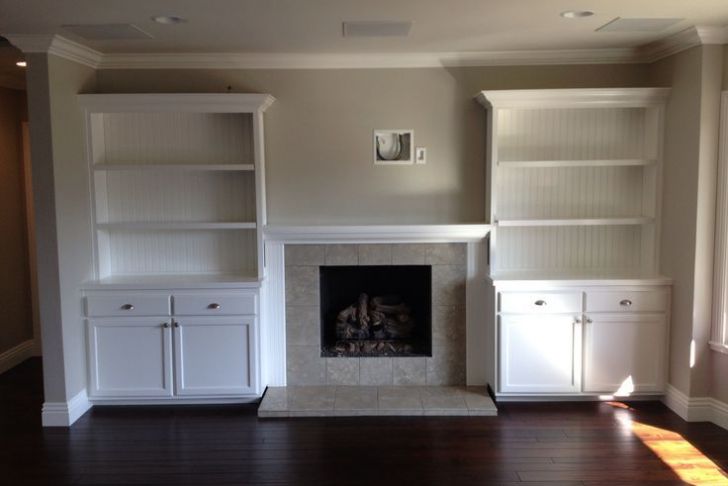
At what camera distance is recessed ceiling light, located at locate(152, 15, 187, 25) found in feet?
10.6

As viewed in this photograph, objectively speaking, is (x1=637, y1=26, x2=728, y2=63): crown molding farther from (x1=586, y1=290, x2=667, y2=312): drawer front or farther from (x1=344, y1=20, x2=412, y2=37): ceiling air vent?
(x1=344, y1=20, x2=412, y2=37): ceiling air vent

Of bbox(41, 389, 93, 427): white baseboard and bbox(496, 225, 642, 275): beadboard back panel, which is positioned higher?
bbox(496, 225, 642, 275): beadboard back panel

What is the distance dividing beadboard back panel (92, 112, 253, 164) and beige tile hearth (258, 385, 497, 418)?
170cm

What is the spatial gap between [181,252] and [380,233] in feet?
4.91

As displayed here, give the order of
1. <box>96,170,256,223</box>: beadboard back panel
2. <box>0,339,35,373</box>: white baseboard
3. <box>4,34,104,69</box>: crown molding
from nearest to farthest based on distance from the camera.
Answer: <box>4,34,104,69</box>: crown molding
<box>96,170,256,223</box>: beadboard back panel
<box>0,339,35,373</box>: white baseboard

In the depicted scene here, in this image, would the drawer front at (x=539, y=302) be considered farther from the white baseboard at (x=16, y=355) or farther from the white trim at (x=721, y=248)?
the white baseboard at (x=16, y=355)

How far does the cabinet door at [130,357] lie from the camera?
158 inches

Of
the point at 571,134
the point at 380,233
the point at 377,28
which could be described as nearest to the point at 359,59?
the point at 377,28

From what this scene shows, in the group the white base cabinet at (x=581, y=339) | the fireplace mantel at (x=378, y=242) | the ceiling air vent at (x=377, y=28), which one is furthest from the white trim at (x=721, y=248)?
the ceiling air vent at (x=377, y=28)

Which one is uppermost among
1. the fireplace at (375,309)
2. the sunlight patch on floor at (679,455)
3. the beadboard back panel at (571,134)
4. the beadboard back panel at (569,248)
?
the beadboard back panel at (571,134)

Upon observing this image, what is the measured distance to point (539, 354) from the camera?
4043 mm

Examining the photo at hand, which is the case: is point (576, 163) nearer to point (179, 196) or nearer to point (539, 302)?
point (539, 302)

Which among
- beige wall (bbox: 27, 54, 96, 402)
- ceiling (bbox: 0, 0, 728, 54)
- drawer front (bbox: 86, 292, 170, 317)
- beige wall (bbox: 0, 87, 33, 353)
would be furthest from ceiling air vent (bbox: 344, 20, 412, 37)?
beige wall (bbox: 0, 87, 33, 353)

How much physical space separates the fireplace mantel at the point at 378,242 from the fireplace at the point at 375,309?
12.1 inches
